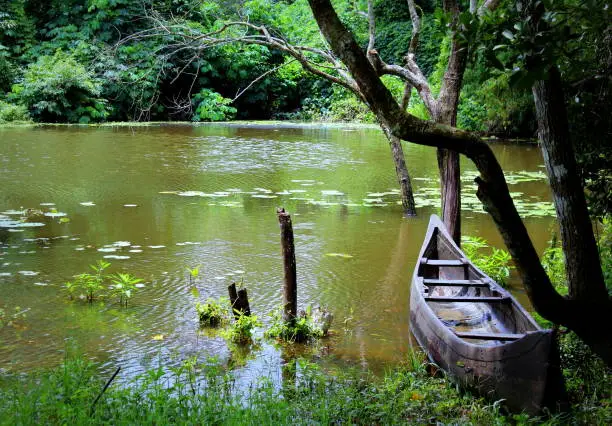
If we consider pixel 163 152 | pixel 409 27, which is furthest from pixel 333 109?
pixel 163 152

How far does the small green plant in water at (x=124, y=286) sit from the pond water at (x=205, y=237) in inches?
5.5

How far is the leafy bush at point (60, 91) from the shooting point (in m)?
26.2

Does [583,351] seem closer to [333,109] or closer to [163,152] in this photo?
→ [163,152]

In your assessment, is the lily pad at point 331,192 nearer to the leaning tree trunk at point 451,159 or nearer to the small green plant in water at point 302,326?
the leaning tree trunk at point 451,159

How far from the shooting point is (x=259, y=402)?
4.36 m

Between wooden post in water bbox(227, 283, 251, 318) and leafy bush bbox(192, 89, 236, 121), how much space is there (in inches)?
954

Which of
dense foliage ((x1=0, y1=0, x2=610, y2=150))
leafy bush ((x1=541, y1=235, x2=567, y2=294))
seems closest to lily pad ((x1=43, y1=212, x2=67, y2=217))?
leafy bush ((x1=541, y1=235, x2=567, y2=294))

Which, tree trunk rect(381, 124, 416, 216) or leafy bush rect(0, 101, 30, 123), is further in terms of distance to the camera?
leafy bush rect(0, 101, 30, 123)

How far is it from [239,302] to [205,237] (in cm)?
390

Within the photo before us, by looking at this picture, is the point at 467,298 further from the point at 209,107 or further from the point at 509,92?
the point at 209,107

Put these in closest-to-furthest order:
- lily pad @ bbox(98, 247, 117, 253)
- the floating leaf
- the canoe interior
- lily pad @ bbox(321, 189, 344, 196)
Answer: the canoe interior, lily pad @ bbox(98, 247, 117, 253), the floating leaf, lily pad @ bbox(321, 189, 344, 196)

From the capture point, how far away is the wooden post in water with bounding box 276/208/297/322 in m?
6.20

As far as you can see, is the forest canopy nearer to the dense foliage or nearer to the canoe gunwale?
the dense foliage

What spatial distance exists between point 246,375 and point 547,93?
10.3ft
